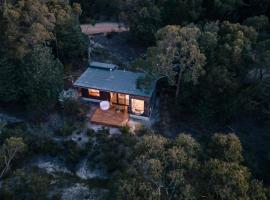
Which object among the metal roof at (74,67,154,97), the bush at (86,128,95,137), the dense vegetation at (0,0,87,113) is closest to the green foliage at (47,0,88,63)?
the dense vegetation at (0,0,87,113)

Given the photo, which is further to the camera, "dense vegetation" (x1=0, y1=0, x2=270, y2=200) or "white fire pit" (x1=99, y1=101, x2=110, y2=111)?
"white fire pit" (x1=99, y1=101, x2=110, y2=111)

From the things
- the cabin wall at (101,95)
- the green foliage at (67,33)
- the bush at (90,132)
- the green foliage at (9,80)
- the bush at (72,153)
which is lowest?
the bush at (72,153)

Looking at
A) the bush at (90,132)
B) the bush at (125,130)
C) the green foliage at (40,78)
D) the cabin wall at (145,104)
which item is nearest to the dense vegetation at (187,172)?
the bush at (125,130)

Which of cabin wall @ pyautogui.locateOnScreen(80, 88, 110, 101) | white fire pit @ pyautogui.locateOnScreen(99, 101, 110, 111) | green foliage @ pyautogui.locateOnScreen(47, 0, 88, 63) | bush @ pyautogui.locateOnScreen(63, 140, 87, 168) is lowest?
bush @ pyautogui.locateOnScreen(63, 140, 87, 168)

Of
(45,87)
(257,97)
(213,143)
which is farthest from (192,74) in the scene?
(45,87)

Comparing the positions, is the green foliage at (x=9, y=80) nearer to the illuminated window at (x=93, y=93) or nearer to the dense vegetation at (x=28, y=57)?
the dense vegetation at (x=28, y=57)

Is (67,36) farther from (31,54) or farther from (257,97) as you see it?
(257,97)

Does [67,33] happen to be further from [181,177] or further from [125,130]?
[181,177]

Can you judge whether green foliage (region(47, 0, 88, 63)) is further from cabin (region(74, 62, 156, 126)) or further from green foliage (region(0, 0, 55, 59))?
cabin (region(74, 62, 156, 126))
